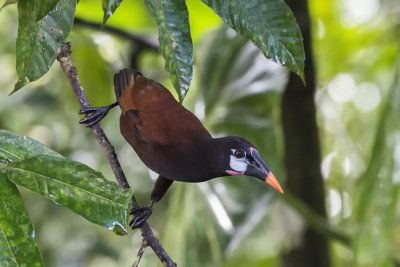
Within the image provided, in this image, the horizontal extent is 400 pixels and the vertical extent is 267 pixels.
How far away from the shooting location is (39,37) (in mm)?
684

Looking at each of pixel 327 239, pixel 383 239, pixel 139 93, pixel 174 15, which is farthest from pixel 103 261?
pixel 174 15

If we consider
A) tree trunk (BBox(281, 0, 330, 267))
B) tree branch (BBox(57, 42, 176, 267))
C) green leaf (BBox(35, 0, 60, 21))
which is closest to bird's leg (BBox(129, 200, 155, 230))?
tree branch (BBox(57, 42, 176, 267))

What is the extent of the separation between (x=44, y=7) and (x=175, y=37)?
159 millimetres

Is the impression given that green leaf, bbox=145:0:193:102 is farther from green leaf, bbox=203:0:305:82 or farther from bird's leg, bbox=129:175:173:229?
bird's leg, bbox=129:175:173:229

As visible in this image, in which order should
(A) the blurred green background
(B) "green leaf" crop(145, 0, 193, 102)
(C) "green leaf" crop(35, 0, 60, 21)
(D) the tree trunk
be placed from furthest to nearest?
(D) the tree trunk, (A) the blurred green background, (B) "green leaf" crop(145, 0, 193, 102), (C) "green leaf" crop(35, 0, 60, 21)

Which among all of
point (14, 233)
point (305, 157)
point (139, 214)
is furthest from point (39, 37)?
point (305, 157)

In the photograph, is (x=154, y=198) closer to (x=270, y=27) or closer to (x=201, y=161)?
(x=201, y=161)

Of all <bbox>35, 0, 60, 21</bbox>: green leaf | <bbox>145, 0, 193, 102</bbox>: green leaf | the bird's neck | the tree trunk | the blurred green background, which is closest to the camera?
<bbox>35, 0, 60, 21</bbox>: green leaf

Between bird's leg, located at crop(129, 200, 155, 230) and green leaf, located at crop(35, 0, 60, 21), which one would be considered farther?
bird's leg, located at crop(129, 200, 155, 230)

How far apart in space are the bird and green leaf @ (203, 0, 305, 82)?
0.54 feet

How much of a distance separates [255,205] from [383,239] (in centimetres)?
27

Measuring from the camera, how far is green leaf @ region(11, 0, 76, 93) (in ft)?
2.19

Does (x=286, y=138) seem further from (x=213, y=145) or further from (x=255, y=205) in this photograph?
(x=213, y=145)

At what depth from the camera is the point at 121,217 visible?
602 millimetres
